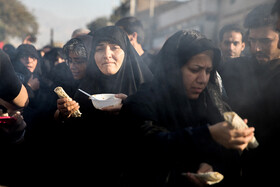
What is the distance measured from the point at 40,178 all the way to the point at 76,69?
1838 millimetres

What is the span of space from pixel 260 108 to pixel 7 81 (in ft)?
7.77

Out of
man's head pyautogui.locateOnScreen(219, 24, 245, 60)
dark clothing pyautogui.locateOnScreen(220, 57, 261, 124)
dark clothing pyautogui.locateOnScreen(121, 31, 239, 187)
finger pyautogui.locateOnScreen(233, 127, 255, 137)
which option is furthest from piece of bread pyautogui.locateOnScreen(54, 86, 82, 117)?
man's head pyautogui.locateOnScreen(219, 24, 245, 60)

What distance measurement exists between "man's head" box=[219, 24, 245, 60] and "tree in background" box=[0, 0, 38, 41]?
34858 millimetres

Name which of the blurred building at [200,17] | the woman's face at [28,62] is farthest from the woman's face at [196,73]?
the blurred building at [200,17]

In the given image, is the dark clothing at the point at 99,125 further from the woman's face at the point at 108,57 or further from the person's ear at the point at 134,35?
the person's ear at the point at 134,35

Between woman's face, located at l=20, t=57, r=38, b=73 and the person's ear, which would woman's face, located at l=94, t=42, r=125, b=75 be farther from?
woman's face, located at l=20, t=57, r=38, b=73

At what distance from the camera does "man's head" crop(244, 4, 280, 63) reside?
3.16m

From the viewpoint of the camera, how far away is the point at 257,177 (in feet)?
8.98

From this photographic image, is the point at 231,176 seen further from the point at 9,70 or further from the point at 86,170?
the point at 9,70

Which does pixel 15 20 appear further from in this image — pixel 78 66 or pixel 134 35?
pixel 78 66

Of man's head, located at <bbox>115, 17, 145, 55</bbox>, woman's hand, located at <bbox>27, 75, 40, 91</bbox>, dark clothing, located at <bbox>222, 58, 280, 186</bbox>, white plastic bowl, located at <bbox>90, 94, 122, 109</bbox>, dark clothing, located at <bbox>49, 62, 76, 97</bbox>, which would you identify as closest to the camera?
dark clothing, located at <bbox>222, 58, 280, 186</bbox>

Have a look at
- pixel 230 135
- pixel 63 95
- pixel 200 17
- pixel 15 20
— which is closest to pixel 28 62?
pixel 63 95

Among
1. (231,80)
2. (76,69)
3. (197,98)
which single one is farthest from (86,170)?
(231,80)

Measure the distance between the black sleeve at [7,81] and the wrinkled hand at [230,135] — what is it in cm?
205
